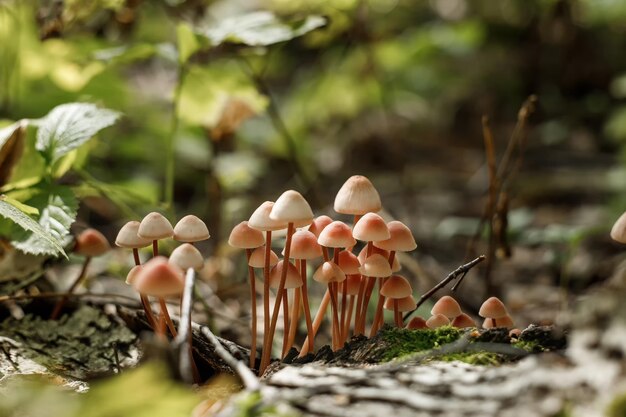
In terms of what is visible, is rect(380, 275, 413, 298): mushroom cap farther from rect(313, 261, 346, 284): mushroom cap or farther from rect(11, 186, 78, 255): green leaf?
rect(11, 186, 78, 255): green leaf

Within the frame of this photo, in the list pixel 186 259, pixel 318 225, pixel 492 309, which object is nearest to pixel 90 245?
pixel 186 259

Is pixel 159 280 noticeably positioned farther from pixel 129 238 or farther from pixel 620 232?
pixel 620 232

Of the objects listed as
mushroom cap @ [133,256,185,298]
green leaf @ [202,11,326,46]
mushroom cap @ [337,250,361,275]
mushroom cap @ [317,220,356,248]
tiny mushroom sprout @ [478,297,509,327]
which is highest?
green leaf @ [202,11,326,46]

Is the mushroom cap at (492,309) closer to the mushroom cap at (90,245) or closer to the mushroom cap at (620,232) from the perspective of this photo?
the mushroom cap at (620,232)

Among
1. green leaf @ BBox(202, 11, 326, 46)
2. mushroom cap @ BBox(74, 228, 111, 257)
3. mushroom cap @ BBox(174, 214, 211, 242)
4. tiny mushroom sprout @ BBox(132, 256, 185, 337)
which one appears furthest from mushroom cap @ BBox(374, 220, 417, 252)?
green leaf @ BBox(202, 11, 326, 46)

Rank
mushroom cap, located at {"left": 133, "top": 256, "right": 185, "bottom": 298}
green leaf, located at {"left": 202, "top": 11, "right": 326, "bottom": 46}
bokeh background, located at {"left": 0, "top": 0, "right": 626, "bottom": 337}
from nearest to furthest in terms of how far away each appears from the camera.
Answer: mushroom cap, located at {"left": 133, "top": 256, "right": 185, "bottom": 298}, green leaf, located at {"left": 202, "top": 11, "right": 326, "bottom": 46}, bokeh background, located at {"left": 0, "top": 0, "right": 626, "bottom": 337}

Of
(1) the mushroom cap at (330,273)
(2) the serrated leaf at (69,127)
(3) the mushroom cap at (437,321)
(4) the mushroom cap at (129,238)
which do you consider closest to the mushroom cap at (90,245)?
(2) the serrated leaf at (69,127)

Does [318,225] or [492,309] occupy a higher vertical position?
[318,225]
